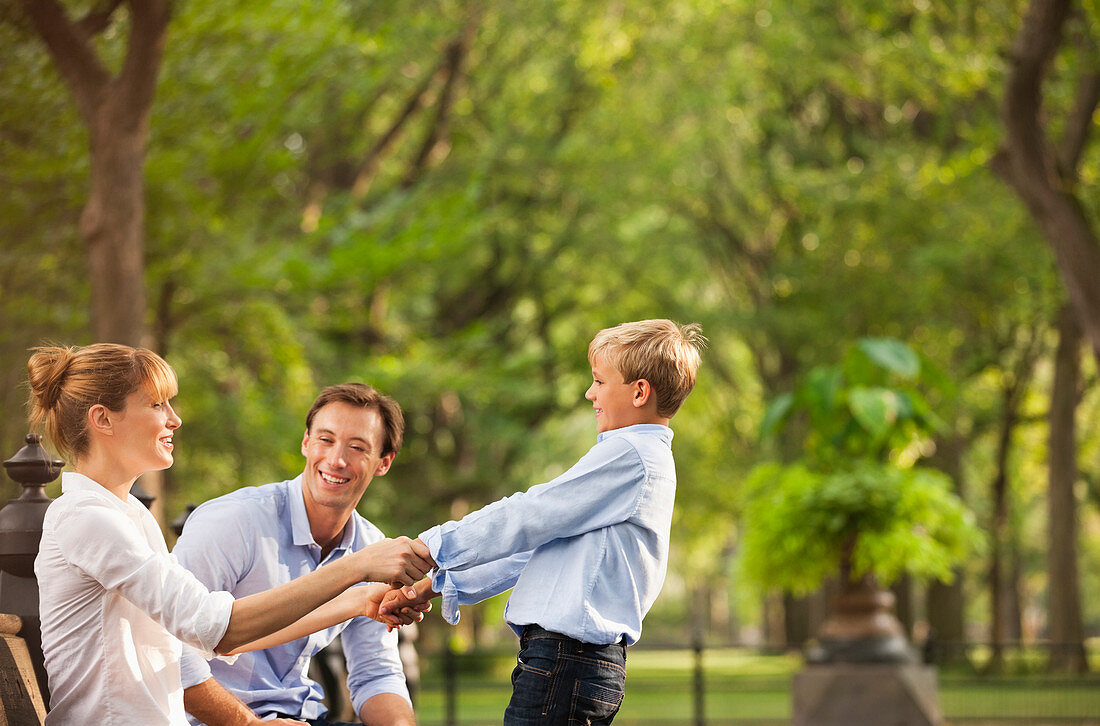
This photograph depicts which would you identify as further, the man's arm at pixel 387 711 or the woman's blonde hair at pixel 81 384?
the man's arm at pixel 387 711

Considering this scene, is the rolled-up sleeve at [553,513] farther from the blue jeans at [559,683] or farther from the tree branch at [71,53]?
the tree branch at [71,53]

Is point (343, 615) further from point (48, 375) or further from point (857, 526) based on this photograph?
point (857, 526)

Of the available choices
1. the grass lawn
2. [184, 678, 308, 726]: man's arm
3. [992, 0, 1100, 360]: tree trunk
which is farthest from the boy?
the grass lawn

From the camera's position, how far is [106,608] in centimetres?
268

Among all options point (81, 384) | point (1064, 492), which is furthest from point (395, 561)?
point (1064, 492)

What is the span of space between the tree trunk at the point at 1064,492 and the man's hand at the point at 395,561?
2003cm

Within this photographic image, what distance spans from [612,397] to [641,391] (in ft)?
0.29

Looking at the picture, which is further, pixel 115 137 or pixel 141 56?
pixel 115 137

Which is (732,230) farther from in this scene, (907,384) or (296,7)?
(296,7)

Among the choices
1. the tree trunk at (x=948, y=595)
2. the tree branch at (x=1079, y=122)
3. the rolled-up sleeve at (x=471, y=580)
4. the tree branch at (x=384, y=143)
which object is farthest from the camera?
the tree trunk at (x=948, y=595)

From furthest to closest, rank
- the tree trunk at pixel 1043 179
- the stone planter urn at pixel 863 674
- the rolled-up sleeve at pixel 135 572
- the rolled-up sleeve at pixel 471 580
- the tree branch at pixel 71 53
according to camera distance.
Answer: the stone planter urn at pixel 863 674
the tree trunk at pixel 1043 179
the tree branch at pixel 71 53
the rolled-up sleeve at pixel 471 580
the rolled-up sleeve at pixel 135 572

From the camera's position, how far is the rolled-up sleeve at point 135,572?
260 centimetres

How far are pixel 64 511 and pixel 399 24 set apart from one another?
1435 cm

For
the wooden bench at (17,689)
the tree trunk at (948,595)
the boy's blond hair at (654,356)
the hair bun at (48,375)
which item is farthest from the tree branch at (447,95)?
the wooden bench at (17,689)
